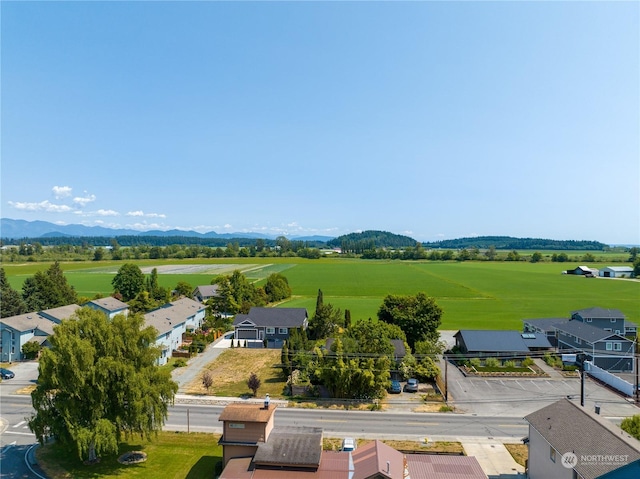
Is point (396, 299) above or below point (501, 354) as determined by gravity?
above

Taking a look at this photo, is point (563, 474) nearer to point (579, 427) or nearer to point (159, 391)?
point (579, 427)

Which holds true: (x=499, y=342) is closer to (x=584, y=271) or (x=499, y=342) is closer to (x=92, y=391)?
(x=92, y=391)

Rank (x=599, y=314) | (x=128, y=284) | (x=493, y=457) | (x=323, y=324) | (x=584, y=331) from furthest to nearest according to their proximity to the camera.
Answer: (x=128, y=284) → (x=323, y=324) → (x=599, y=314) → (x=584, y=331) → (x=493, y=457)

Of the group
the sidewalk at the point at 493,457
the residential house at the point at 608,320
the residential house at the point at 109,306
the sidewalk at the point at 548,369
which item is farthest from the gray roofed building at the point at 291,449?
the residential house at the point at 109,306

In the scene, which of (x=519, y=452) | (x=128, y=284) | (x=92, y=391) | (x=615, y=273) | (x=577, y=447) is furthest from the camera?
(x=615, y=273)

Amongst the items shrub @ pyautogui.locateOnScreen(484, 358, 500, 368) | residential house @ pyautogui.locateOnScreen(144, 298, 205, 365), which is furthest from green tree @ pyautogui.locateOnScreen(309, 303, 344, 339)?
shrub @ pyautogui.locateOnScreen(484, 358, 500, 368)

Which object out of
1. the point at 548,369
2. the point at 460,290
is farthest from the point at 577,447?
the point at 460,290

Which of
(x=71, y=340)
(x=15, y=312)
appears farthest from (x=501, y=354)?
(x=15, y=312)
